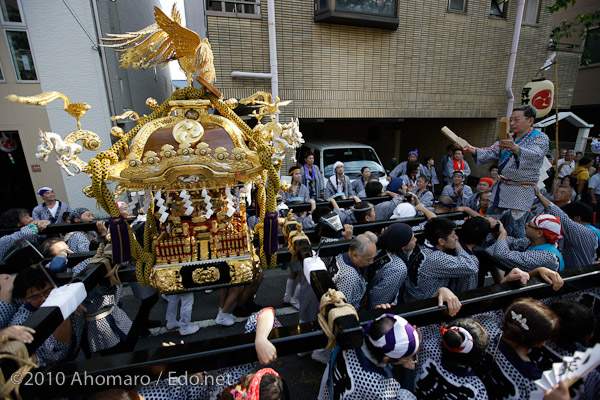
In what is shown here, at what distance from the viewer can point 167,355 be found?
5.02 feet

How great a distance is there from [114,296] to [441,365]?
293cm

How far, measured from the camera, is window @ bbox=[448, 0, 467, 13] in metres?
7.86

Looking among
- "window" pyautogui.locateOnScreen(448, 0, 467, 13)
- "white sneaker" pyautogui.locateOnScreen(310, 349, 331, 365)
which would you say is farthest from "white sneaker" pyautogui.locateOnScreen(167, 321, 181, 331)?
"window" pyautogui.locateOnScreen(448, 0, 467, 13)

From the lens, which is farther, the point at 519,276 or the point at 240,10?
the point at 240,10

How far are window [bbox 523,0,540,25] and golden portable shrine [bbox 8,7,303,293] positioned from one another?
10.3 m

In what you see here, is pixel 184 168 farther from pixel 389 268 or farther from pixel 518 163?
pixel 518 163

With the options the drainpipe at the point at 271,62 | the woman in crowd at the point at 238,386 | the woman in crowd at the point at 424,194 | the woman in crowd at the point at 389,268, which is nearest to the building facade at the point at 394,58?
the drainpipe at the point at 271,62

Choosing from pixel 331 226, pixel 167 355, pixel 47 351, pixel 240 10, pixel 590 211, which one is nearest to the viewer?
pixel 167 355

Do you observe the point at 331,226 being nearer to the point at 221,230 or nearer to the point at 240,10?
the point at 221,230

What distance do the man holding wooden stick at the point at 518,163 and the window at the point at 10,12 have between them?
378 inches

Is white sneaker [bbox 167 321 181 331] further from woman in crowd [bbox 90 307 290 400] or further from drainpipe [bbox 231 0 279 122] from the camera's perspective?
drainpipe [bbox 231 0 279 122]

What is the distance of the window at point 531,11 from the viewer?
27.9 ft

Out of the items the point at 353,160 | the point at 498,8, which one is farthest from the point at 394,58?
the point at 498,8

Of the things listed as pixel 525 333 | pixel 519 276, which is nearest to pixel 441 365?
pixel 525 333
